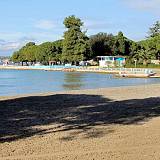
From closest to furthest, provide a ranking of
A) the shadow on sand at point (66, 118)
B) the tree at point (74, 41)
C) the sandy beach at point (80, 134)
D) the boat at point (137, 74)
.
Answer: the sandy beach at point (80, 134)
the shadow on sand at point (66, 118)
the boat at point (137, 74)
the tree at point (74, 41)

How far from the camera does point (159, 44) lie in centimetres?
11906

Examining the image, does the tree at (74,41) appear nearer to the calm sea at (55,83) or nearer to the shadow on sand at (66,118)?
the calm sea at (55,83)

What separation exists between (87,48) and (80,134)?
11398 cm

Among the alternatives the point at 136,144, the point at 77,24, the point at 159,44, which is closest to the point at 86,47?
the point at 77,24

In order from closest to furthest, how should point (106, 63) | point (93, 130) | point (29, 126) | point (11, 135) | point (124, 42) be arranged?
1. point (11, 135)
2. point (93, 130)
3. point (29, 126)
4. point (106, 63)
5. point (124, 42)

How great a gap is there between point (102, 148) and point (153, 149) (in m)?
1.09

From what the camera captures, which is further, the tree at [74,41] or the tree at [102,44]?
the tree at [102,44]

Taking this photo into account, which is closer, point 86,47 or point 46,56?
point 86,47

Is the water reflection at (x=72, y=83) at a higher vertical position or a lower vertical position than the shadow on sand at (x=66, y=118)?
lower

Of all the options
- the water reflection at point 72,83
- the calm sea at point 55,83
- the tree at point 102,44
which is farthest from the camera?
the tree at point 102,44

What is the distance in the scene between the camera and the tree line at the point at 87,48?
124 meters

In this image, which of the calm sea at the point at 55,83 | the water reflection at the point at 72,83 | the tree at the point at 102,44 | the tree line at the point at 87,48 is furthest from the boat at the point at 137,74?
the tree at the point at 102,44

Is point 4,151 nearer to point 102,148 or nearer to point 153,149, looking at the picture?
point 102,148

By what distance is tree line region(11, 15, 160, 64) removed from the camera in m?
124
